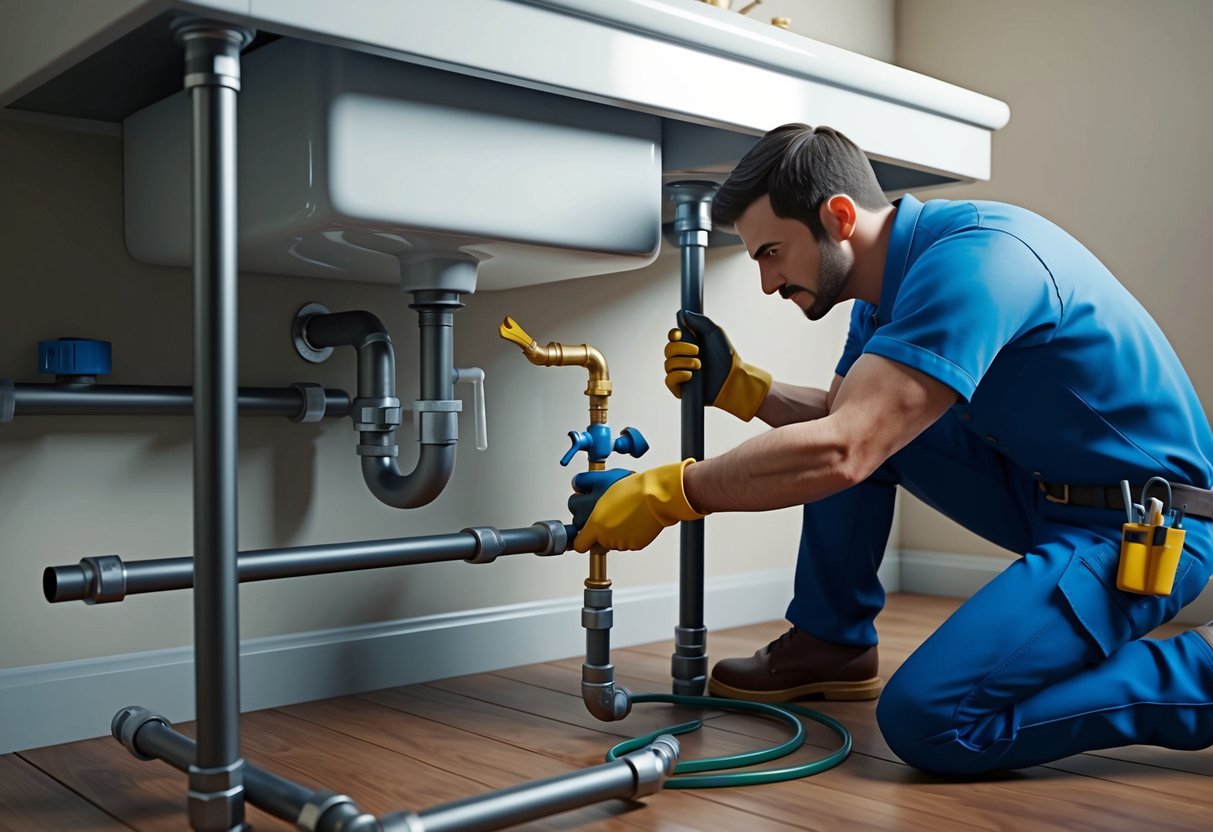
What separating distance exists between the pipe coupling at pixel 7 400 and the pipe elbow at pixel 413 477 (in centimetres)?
39

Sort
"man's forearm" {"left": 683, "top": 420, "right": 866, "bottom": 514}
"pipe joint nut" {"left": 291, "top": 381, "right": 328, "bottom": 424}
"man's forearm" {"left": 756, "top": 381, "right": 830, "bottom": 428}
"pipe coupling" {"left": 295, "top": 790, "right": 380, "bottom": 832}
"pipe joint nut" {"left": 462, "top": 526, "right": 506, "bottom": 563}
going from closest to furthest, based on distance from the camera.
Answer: "pipe coupling" {"left": 295, "top": 790, "right": 380, "bottom": 832} → "man's forearm" {"left": 683, "top": 420, "right": 866, "bottom": 514} → "pipe joint nut" {"left": 462, "top": 526, "right": 506, "bottom": 563} → "pipe joint nut" {"left": 291, "top": 381, "right": 328, "bottom": 424} → "man's forearm" {"left": 756, "top": 381, "right": 830, "bottom": 428}

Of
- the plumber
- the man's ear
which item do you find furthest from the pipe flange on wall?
the man's ear

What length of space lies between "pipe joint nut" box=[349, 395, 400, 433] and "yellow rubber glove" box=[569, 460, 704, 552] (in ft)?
1.01

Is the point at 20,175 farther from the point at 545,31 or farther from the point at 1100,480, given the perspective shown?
the point at 1100,480

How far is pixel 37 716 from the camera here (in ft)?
4.14

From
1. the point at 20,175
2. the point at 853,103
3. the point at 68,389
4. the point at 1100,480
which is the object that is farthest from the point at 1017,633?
the point at 20,175

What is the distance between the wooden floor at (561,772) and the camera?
40.7 inches

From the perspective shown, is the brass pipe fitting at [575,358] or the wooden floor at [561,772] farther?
the brass pipe fitting at [575,358]

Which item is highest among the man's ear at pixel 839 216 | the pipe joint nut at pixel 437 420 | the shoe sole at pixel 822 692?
the man's ear at pixel 839 216

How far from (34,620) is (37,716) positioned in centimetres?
10

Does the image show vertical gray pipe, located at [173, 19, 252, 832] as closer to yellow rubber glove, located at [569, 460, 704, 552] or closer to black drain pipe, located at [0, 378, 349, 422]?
black drain pipe, located at [0, 378, 349, 422]

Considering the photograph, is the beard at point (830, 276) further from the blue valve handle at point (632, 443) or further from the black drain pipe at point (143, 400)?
the black drain pipe at point (143, 400)

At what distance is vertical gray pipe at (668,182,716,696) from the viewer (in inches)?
58.6

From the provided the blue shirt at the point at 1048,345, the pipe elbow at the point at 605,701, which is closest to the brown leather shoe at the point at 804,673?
the pipe elbow at the point at 605,701
